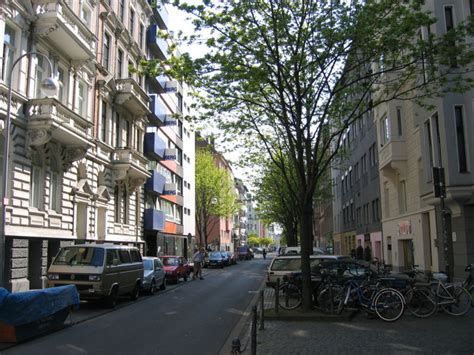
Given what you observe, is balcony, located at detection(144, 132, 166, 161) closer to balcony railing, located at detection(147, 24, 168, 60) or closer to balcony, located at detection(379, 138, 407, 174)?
balcony railing, located at detection(147, 24, 168, 60)

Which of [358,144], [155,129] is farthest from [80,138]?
[358,144]

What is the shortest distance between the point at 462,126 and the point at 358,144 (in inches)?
928

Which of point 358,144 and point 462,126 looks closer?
point 462,126

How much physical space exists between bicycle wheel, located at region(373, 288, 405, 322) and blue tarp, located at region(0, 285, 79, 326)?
23.3 feet

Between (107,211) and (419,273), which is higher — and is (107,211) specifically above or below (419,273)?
above

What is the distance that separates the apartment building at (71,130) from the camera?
1717 centimetres

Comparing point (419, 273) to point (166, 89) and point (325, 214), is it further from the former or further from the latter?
point (325, 214)

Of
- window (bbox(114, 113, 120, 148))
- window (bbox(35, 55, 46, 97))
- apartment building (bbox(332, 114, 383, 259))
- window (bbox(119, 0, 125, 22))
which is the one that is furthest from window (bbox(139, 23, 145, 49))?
apartment building (bbox(332, 114, 383, 259))

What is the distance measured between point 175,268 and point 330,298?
14.3 m

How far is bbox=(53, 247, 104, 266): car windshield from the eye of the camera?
47.6 ft

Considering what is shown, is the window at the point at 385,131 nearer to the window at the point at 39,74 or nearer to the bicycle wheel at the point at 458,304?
the bicycle wheel at the point at 458,304

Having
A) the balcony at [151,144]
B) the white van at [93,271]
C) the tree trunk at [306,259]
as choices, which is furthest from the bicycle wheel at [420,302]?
the balcony at [151,144]

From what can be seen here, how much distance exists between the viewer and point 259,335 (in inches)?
383

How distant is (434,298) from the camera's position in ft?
38.3
